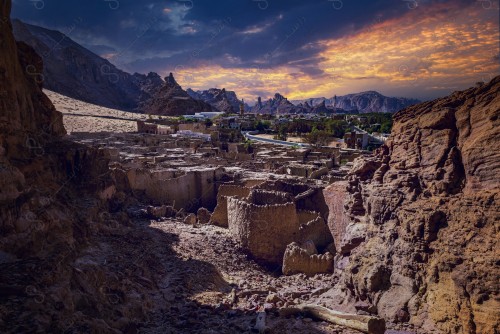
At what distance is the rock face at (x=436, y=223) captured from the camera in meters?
5.64

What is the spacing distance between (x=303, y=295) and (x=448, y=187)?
4.21 m

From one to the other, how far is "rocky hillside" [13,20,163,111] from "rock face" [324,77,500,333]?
280 feet

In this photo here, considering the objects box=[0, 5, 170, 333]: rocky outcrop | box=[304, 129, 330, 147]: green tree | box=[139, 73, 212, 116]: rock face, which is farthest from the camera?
box=[139, 73, 212, 116]: rock face

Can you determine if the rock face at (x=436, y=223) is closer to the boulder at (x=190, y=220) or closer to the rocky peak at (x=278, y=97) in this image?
the boulder at (x=190, y=220)

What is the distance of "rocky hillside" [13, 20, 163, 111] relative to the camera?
9219cm

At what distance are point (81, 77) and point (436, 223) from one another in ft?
385

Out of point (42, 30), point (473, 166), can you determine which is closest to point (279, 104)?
point (42, 30)

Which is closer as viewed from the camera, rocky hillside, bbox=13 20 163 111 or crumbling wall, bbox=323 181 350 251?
crumbling wall, bbox=323 181 350 251

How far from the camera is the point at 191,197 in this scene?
60.6 feet

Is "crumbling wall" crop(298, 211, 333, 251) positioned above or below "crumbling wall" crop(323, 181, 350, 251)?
below

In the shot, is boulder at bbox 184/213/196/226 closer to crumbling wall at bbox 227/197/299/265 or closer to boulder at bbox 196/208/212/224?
boulder at bbox 196/208/212/224

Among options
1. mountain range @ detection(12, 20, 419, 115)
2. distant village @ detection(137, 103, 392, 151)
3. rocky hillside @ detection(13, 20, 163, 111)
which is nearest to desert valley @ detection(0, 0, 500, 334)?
distant village @ detection(137, 103, 392, 151)

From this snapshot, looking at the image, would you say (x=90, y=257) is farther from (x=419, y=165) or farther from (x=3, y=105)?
(x=419, y=165)

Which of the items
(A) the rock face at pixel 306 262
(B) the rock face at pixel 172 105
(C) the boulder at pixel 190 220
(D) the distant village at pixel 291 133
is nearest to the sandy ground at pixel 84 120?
(D) the distant village at pixel 291 133
